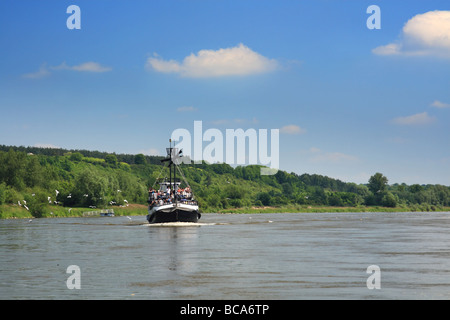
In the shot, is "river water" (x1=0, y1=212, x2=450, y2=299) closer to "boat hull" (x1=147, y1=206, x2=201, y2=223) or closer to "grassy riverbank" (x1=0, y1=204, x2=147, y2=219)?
"boat hull" (x1=147, y1=206, x2=201, y2=223)

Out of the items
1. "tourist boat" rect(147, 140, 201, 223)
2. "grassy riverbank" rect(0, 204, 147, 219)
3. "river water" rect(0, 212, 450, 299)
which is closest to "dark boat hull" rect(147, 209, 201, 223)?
"tourist boat" rect(147, 140, 201, 223)

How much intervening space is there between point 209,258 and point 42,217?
10877 cm

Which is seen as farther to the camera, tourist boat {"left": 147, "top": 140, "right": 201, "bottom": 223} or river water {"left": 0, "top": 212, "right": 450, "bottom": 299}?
tourist boat {"left": 147, "top": 140, "right": 201, "bottom": 223}

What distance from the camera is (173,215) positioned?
4166 inches

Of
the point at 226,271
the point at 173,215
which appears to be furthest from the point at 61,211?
the point at 226,271

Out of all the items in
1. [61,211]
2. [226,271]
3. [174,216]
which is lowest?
[226,271]

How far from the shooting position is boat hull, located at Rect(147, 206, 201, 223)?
104m

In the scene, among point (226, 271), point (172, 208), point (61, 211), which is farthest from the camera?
point (61, 211)

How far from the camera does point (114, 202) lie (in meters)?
183

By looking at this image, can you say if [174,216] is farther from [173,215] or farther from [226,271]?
[226,271]

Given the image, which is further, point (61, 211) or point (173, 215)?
point (61, 211)

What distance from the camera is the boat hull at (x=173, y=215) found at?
104 metres

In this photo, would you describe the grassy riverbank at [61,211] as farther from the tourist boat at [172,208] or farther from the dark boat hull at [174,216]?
the dark boat hull at [174,216]
